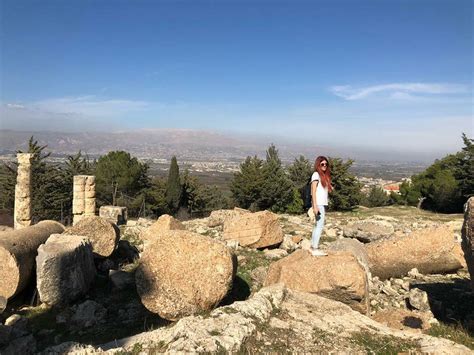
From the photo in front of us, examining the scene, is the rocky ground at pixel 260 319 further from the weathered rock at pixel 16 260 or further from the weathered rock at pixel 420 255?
the weathered rock at pixel 16 260

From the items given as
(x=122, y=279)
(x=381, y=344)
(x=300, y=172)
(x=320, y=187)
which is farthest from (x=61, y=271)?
(x=300, y=172)

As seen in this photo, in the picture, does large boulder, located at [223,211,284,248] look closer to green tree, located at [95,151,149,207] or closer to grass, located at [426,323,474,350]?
grass, located at [426,323,474,350]

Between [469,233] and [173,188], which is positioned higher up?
[469,233]

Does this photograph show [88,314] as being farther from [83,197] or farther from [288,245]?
[83,197]

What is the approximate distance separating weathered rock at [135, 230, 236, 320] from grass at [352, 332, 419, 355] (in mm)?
3056

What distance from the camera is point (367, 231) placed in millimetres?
15805

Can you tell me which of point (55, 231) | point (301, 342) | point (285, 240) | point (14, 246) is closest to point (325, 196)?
point (301, 342)

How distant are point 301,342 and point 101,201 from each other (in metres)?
37.5

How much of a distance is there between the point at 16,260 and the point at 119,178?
33.2 metres

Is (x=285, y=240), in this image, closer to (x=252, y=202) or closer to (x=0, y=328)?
(x=0, y=328)

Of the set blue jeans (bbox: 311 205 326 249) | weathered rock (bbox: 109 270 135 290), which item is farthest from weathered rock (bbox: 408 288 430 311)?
weathered rock (bbox: 109 270 135 290)

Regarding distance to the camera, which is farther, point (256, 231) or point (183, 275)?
point (256, 231)

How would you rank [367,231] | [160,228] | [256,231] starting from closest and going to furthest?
1. [256,231]
2. [160,228]
3. [367,231]

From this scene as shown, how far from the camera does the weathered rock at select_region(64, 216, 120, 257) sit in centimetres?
1180
